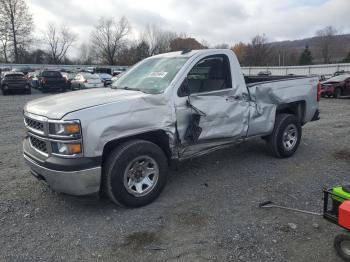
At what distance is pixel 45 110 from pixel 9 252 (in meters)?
1.57

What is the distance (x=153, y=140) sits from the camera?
436cm

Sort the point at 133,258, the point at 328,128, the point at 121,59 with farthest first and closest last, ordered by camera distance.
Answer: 1. the point at 121,59
2. the point at 328,128
3. the point at 133,258

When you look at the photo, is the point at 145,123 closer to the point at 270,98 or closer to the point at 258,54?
the point at 270,98

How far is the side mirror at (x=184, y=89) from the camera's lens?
14.3 feet

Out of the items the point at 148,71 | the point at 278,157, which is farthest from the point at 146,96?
the point at 278,157

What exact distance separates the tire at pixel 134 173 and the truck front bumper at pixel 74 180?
0.62 feet

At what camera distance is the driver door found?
174 inches

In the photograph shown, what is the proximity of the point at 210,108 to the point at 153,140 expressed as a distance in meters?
0.96

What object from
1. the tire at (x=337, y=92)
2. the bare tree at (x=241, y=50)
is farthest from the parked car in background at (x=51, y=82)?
the bare tree at (x=241, y=50)

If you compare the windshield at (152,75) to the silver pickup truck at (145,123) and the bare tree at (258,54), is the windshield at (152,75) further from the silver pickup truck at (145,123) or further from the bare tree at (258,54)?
the bare tree at (258,54)

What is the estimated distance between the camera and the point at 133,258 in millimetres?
3152

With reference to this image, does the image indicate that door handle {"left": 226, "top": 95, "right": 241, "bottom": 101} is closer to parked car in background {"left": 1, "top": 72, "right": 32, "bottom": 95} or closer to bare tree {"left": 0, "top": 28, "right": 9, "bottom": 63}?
parked car in background {"left": 1, "top": 72, "right": 32, "bottom": 95}

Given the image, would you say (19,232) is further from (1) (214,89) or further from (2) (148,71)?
(1) (214,89)

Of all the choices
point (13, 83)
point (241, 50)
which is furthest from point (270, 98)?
point (241, 50)
